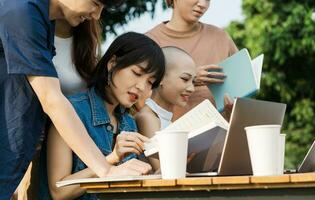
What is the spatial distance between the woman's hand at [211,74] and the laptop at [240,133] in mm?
820

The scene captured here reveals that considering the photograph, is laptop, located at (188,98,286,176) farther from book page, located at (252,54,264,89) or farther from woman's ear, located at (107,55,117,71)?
book page, located at (252,54,264,89)

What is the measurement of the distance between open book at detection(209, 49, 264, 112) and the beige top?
22 cm

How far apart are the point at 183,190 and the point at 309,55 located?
12.1m

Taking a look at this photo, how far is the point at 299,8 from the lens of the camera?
43.1 feet

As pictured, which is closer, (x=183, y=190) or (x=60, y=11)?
(x=183, y=190)

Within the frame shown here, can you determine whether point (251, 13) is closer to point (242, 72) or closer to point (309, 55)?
point (309, 55)

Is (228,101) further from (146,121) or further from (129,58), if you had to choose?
(129,58)

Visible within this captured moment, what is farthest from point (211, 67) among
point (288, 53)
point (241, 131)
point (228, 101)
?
point (288, 53)

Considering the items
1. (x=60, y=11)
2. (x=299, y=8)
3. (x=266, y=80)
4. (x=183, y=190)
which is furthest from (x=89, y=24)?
(x=266, y=80)

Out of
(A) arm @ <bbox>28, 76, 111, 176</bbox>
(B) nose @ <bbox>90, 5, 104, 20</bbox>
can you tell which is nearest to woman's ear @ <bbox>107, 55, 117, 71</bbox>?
(B) nose @ <bbox>90, 5, 104, 20</bbox>

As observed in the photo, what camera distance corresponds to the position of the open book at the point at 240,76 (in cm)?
292

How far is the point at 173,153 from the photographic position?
2018mm

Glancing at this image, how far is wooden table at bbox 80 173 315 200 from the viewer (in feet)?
6.11

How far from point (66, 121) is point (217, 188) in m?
0.46
